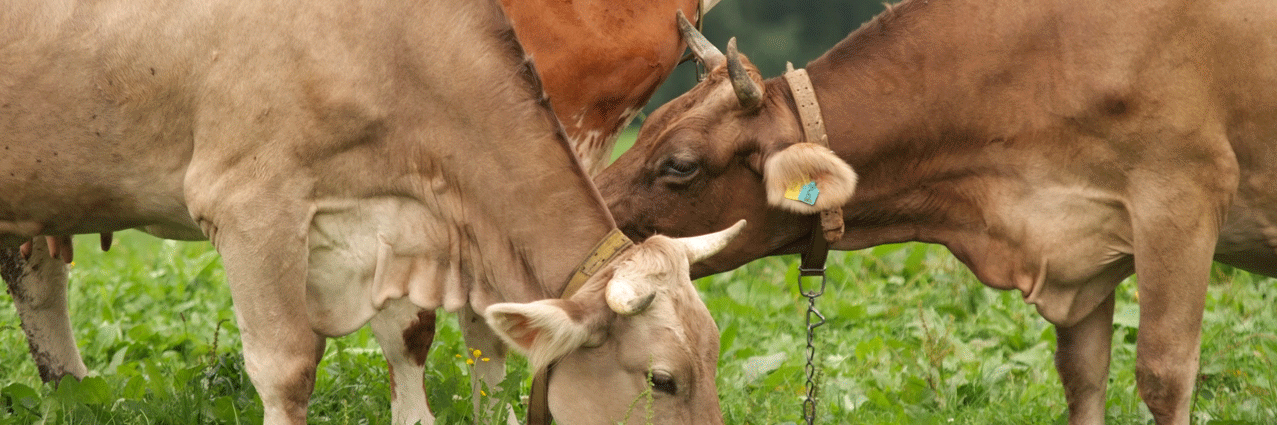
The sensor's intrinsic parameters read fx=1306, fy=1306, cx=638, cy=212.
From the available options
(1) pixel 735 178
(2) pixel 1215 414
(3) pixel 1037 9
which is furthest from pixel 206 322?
(2) pixel 1215 414

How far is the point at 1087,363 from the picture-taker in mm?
4699

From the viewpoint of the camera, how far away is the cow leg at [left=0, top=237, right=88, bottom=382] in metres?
5.11

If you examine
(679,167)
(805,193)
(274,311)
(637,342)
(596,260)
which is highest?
(679,167)

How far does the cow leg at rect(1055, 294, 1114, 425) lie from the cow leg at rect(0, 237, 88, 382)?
3.78 meters

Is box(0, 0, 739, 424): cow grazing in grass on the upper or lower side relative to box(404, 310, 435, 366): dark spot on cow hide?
upper

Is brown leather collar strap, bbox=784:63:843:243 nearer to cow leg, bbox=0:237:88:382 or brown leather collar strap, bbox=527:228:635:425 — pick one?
brown leather collar strap, bbox=527:228:635:425

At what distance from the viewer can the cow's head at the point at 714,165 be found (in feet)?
14.7

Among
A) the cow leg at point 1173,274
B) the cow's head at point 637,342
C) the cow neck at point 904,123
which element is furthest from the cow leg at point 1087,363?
the cow's head at point 637,342

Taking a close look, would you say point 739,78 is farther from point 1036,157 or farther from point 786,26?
point 786,26

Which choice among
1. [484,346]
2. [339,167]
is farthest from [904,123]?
[339,167]

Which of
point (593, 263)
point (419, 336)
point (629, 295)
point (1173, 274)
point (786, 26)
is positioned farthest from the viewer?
point (786, 26)

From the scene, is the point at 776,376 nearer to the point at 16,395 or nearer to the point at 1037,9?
the point at 1037,9

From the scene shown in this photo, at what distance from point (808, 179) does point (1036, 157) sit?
32.2 inches

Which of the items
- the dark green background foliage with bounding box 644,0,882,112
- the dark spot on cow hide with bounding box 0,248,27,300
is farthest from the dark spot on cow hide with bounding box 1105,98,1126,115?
the dark green background foliage with bounding box 644,0,882,112
